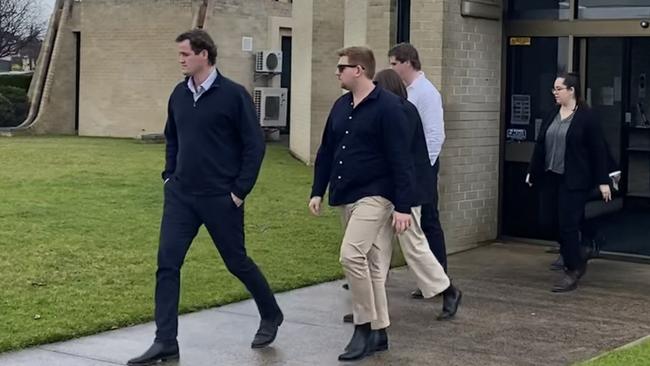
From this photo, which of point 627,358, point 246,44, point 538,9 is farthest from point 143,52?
point 627,358

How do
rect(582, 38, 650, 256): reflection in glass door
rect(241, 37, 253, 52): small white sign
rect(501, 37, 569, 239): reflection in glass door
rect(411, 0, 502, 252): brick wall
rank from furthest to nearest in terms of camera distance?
rect(241, 37, 253, 52): small white sign, rect(501, 37, 569, 239): reflection in glass door, rect(582, 38, 650, 256): reflection in glass door, rect(411, 0, 502, 252): brick wall

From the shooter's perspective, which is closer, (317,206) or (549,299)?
(317,206)

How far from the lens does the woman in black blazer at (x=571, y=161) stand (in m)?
8.87

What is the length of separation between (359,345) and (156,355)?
1232 millimetres

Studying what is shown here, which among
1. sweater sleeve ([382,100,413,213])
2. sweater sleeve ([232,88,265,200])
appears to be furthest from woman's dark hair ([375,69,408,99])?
sweater sleeve ([232,88,265,200])

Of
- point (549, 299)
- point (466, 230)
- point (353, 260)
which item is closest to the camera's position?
point (353, 260)

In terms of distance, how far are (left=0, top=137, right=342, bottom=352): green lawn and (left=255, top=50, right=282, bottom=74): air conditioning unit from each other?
29.9ft

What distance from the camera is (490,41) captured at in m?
11.0

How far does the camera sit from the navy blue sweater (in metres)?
6.59

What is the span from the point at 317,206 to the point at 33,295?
2.58 metres

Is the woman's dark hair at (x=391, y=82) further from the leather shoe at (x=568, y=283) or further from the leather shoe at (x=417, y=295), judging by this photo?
the leather shoe at (x=568, y=283)

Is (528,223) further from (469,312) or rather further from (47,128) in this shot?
(47,128)

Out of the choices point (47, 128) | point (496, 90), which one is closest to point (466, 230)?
point (496, 90)

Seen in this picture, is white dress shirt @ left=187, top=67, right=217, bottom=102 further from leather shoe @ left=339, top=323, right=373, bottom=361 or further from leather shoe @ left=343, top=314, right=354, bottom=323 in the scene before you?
leather shoe @ left=343, top=314, right=354, bottom=323
